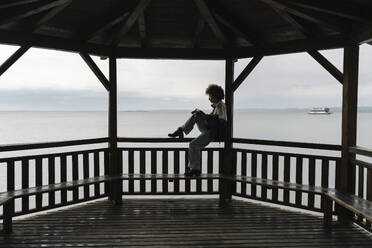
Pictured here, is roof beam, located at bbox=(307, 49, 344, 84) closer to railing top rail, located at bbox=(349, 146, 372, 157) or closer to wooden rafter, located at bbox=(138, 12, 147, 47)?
railing top rail, located at bbox=(349, 146, 372, 157)

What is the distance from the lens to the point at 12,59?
13.0 feet

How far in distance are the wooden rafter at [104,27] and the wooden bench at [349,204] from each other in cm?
381

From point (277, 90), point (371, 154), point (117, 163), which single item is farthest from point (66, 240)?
point (277, 90)

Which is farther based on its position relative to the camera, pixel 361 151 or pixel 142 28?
pixel 142 28

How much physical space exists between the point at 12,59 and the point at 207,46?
10.1 ft

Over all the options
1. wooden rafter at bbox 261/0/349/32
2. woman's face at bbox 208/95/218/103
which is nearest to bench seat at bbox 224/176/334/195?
woman's face at bbox 208/95/218/103

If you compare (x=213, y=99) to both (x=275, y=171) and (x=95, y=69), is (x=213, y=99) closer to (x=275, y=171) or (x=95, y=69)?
(x=275, y=171)

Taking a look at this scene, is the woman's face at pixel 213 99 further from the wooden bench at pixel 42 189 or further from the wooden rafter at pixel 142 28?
the wooden rafter at pixel 142 28

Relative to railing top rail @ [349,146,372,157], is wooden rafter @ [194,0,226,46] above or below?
above

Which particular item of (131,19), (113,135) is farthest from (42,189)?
(131,19)

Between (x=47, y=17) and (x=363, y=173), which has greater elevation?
(x=47, y=17)

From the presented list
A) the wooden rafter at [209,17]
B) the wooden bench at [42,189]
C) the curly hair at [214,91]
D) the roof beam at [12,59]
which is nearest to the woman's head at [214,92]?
the curly hair at [214,91]

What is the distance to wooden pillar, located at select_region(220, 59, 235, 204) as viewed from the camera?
204 inches

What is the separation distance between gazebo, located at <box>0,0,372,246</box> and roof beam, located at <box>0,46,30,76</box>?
0.01 m
